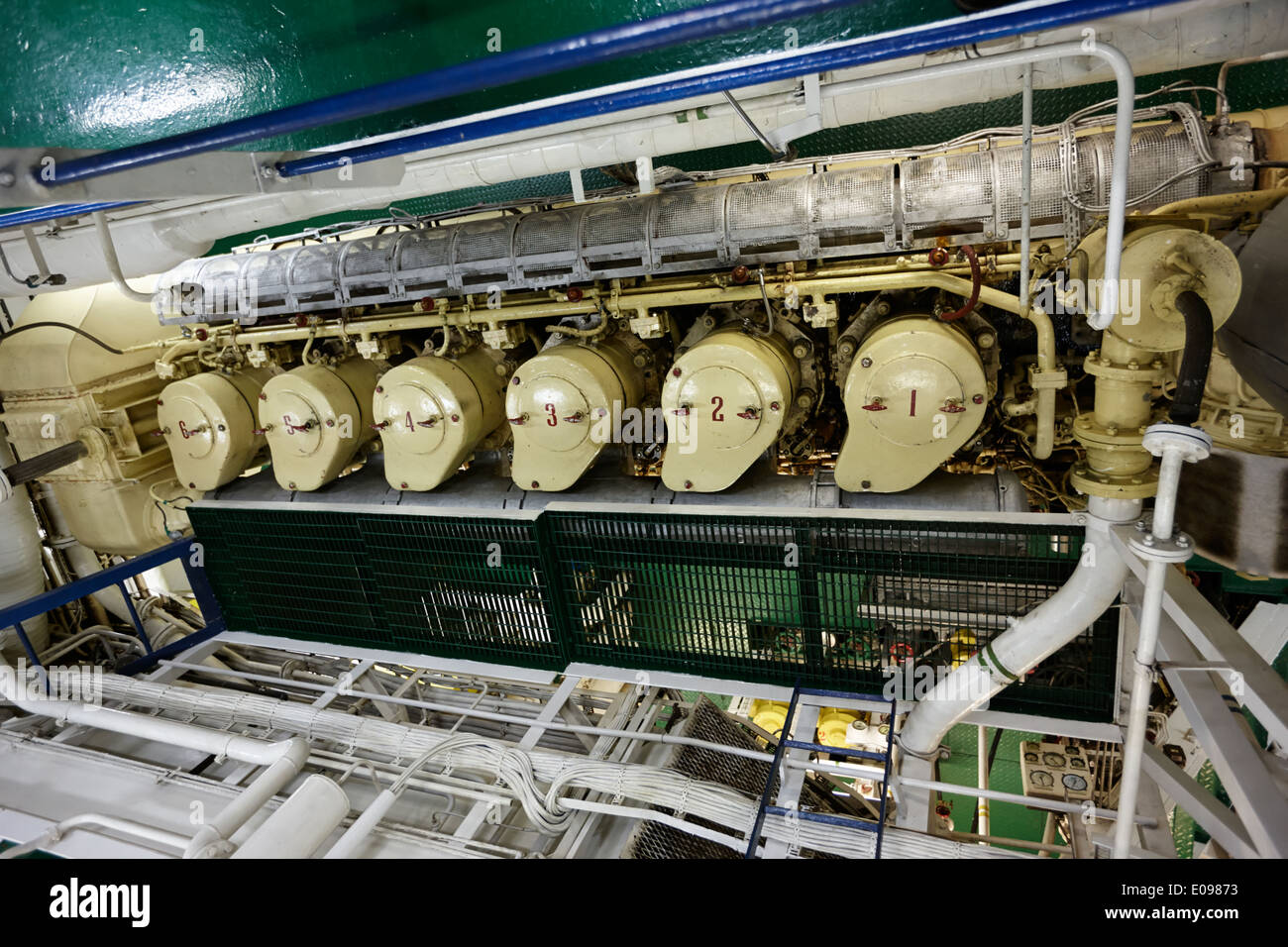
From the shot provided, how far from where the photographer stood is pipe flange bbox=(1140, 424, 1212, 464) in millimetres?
1699

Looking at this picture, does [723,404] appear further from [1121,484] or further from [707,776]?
[707,776]

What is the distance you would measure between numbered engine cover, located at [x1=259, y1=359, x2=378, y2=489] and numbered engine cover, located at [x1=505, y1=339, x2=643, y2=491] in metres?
1.10

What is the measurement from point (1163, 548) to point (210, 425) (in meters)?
4.39

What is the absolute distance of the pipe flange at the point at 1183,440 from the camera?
1.70 meters

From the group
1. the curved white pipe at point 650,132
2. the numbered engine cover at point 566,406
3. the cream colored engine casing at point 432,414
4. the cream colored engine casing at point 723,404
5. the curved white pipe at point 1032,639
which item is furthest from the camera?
the cream colored engine casing at point 432,414

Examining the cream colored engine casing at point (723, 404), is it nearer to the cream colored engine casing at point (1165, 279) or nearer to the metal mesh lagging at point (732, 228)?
the metal mesh lagging at point (732, 228)

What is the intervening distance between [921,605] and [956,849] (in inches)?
37.5

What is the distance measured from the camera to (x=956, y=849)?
2.36 m

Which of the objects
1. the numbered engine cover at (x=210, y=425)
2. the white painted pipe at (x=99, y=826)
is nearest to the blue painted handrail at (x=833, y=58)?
the white painted pipe at (x=99, y=826)

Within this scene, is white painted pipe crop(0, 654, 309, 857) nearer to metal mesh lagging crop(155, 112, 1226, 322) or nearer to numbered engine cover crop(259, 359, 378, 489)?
numbered engine cover crop(259, 359, 378, 489)

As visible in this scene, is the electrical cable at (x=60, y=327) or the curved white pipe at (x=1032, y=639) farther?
the electrical cable at (x=60, y=327)

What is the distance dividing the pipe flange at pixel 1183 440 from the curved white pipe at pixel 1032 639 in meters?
0.76

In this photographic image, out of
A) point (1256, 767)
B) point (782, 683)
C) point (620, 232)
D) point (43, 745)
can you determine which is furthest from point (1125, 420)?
point (43, 745)
